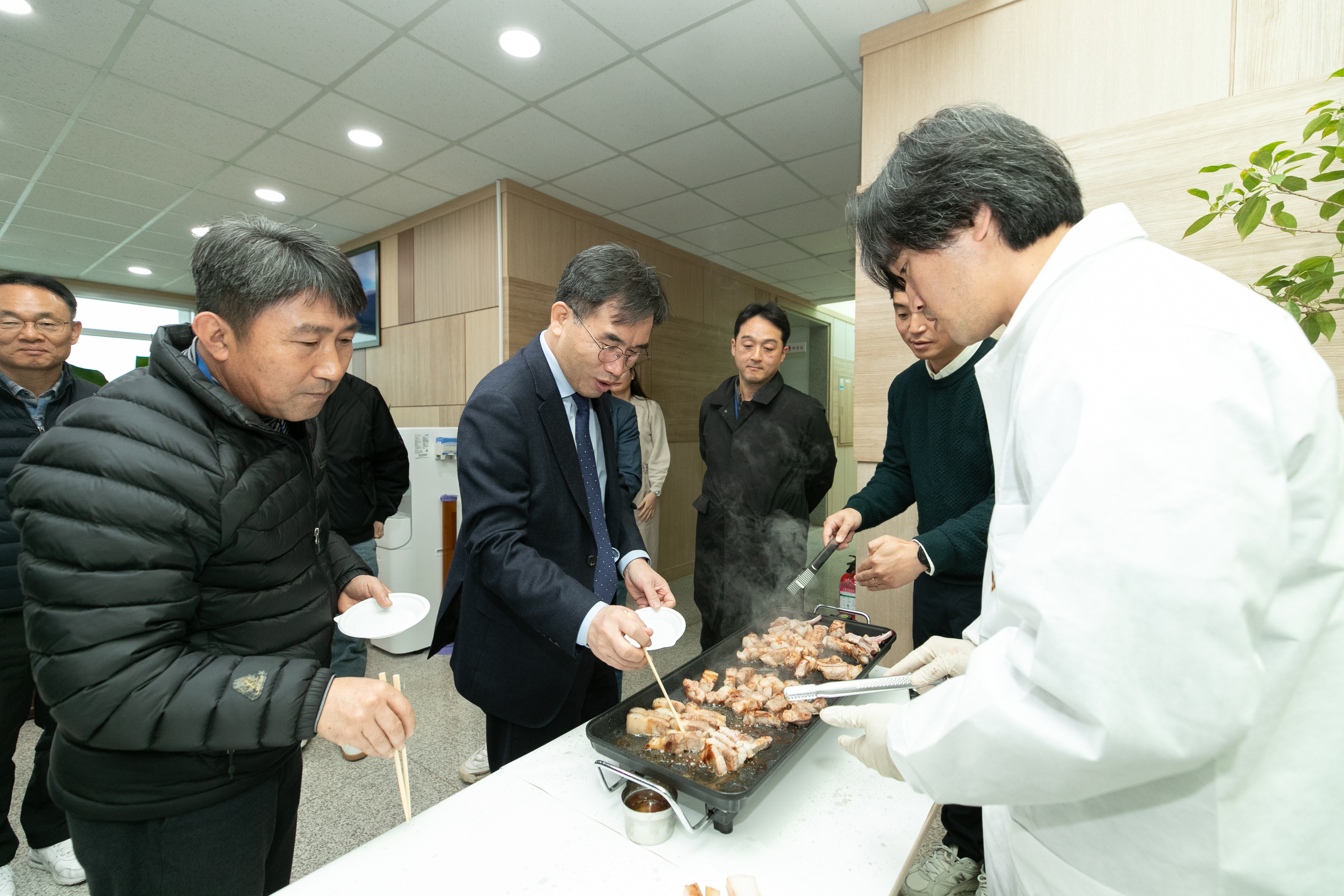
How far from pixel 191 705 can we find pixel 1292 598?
4.86 feet

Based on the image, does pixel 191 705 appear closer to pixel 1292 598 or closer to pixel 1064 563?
pixel 1064 563

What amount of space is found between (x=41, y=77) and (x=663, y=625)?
434cm

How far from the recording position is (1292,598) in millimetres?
639

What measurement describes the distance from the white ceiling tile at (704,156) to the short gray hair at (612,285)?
8.15 ft

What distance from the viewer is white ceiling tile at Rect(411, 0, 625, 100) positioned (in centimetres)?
264

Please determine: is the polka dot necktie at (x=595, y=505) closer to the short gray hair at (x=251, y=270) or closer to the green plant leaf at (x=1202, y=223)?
the short gray hair at (x=251, y=270)

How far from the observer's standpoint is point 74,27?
8.79 feet

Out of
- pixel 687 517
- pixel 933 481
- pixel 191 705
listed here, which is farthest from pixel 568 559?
pixel 687 517

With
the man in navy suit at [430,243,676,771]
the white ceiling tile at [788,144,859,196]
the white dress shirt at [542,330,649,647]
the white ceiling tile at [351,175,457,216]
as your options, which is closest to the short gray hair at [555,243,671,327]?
the man in navy suit at [430,243,676,771]

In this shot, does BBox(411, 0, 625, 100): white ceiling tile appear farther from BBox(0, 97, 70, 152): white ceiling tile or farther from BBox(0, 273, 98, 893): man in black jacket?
BBox(0, 97, 70, 152): white ceiling tile

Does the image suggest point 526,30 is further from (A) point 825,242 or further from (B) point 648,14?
(A) point 825,242

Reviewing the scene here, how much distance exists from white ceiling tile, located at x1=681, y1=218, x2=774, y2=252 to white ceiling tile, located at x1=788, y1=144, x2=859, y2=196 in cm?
90

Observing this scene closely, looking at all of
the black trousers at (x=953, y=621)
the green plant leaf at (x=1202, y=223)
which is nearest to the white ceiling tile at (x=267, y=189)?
the black trousers at (x=953, y=621)

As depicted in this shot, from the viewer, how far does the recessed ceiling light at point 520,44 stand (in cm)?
279
